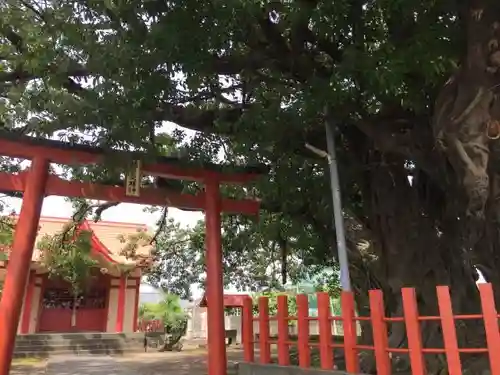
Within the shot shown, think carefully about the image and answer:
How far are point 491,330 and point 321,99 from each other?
8.34ft

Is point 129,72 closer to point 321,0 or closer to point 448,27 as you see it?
point 321,0

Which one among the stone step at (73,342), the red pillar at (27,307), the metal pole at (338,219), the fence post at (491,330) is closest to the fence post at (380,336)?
the metal pole at (338,219)

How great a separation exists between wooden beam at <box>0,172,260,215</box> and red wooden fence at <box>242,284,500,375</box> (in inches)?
74.0

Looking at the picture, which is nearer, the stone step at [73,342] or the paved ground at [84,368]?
the paved ground at [84,368]

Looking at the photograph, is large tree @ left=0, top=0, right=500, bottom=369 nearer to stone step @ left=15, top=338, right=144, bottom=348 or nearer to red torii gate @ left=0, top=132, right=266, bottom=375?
red torii gate @ left=0, top=132, right=266, bottom=375

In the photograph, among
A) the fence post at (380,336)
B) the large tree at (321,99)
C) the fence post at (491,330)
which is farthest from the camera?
the large tree at (321,99)

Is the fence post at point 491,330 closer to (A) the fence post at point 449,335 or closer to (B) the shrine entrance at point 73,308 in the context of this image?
(A) the fence post at point 449,335

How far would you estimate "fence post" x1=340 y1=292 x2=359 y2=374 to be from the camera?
183 inches

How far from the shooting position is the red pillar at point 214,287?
21.6ft

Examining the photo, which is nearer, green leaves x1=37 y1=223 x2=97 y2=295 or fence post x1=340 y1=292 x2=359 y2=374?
fence post x1=340 y1=292 x2=359 y2=374

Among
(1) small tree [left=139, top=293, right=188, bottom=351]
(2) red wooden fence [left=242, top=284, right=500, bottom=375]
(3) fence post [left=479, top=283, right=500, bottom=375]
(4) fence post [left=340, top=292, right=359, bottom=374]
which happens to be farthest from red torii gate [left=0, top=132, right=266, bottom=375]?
(1) small tree [left=139, top=293, right=188, bottom=351]

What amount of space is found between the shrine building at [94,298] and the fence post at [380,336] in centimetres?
1230

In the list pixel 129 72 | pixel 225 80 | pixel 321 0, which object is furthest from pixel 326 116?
pixel 129 72

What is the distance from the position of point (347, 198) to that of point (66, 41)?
4.60 metres
